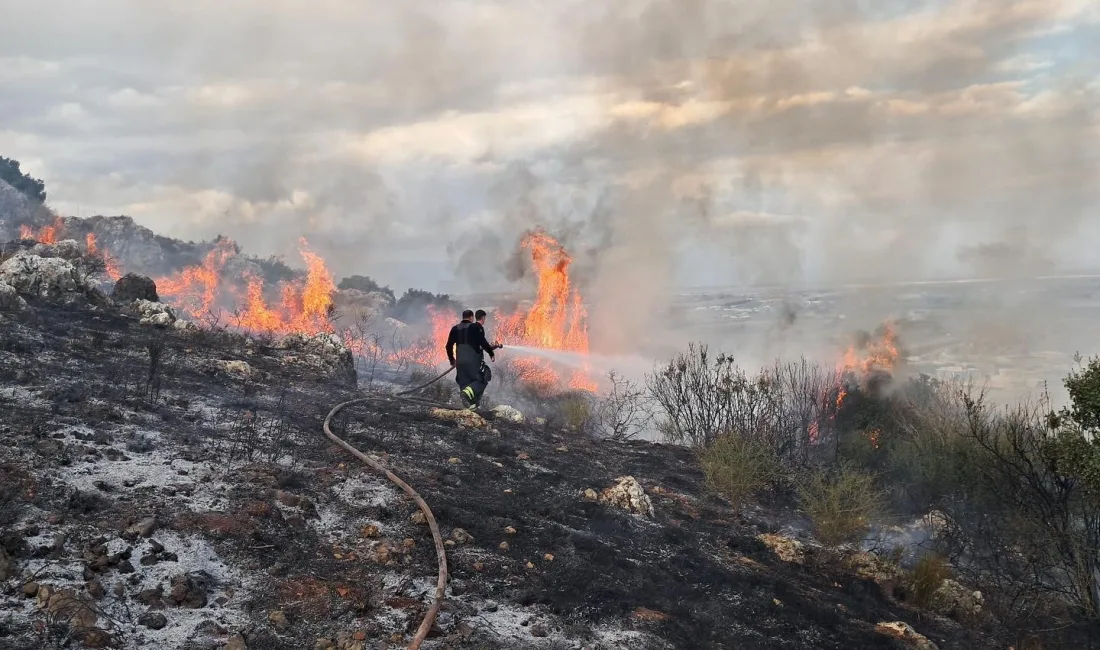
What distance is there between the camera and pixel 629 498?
9.77 metres

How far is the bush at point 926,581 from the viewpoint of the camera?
840 cm

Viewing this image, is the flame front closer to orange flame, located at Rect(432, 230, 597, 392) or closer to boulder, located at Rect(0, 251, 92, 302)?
orange flame, located at Rect(432, 230, 597, 392)

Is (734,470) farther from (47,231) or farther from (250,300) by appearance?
(47,231)

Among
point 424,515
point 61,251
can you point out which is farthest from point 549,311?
point 424,515

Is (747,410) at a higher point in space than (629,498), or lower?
higher

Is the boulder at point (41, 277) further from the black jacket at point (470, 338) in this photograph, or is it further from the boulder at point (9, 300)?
the black jacket at point (470, 338)

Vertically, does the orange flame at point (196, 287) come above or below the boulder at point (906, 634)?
above

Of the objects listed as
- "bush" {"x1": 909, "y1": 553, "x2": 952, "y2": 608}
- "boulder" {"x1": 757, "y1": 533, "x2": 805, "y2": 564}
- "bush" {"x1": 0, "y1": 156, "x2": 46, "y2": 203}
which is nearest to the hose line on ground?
"boulder" {"x1": 757, "y1": 533, "x2": 805, "y2": 564}

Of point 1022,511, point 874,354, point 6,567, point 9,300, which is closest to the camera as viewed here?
point 6,567

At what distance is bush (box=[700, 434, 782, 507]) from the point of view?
37.1ft

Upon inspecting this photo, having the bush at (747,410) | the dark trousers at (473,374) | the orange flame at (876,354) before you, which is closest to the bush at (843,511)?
the bush at (747,410)

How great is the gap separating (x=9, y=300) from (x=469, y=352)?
1059cm

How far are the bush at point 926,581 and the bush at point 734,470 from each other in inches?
120

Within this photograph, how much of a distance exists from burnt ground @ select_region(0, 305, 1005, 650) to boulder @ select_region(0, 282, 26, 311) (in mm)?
2641
